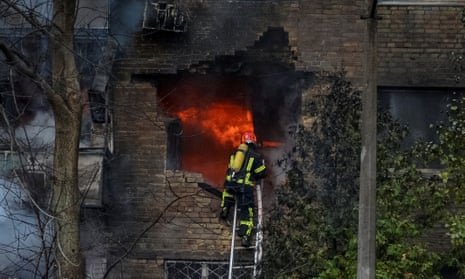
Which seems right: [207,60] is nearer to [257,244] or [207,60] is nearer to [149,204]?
[149,204]

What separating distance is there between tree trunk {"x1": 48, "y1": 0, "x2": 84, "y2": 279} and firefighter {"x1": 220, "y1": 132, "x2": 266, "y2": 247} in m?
3.41

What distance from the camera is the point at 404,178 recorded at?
9820 mm

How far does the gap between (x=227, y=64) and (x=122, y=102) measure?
1710mm

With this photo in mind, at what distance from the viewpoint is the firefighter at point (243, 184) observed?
1157 centimetres

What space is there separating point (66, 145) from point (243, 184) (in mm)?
3558

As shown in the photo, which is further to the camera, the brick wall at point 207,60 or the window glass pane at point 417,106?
the window glass pane at point 417,106

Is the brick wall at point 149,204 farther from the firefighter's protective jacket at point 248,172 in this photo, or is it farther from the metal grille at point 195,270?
the firefighter's protective jacket at point 248,172

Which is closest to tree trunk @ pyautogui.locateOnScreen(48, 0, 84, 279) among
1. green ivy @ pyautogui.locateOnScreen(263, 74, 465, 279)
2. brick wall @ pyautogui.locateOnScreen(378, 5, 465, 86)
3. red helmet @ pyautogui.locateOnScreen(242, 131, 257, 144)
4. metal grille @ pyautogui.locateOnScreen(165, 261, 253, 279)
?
green ivy @ pyautogui.locateOnScreen(263, 74, 465, 279)

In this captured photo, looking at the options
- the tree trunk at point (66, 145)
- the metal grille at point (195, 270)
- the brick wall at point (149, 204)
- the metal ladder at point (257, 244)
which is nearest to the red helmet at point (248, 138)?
the metal ladder at point (257, 244)

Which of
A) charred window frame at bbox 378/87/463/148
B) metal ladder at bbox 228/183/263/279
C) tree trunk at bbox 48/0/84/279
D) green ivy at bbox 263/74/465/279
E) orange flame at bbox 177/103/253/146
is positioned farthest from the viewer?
orange flame at bbox 177/103/253/146

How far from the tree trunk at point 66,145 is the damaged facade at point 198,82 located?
313 cm

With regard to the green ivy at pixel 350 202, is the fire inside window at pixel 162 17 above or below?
above

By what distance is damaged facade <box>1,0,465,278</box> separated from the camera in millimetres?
12000

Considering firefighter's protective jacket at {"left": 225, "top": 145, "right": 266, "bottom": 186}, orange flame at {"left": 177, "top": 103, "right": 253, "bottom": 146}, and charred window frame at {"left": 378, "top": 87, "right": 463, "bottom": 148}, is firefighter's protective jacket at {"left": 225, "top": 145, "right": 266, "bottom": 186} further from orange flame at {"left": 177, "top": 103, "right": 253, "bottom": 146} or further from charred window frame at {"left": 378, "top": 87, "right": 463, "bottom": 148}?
charred window frame at {"left": 378, "top": 87, "right": 463, "bottom": 148}
